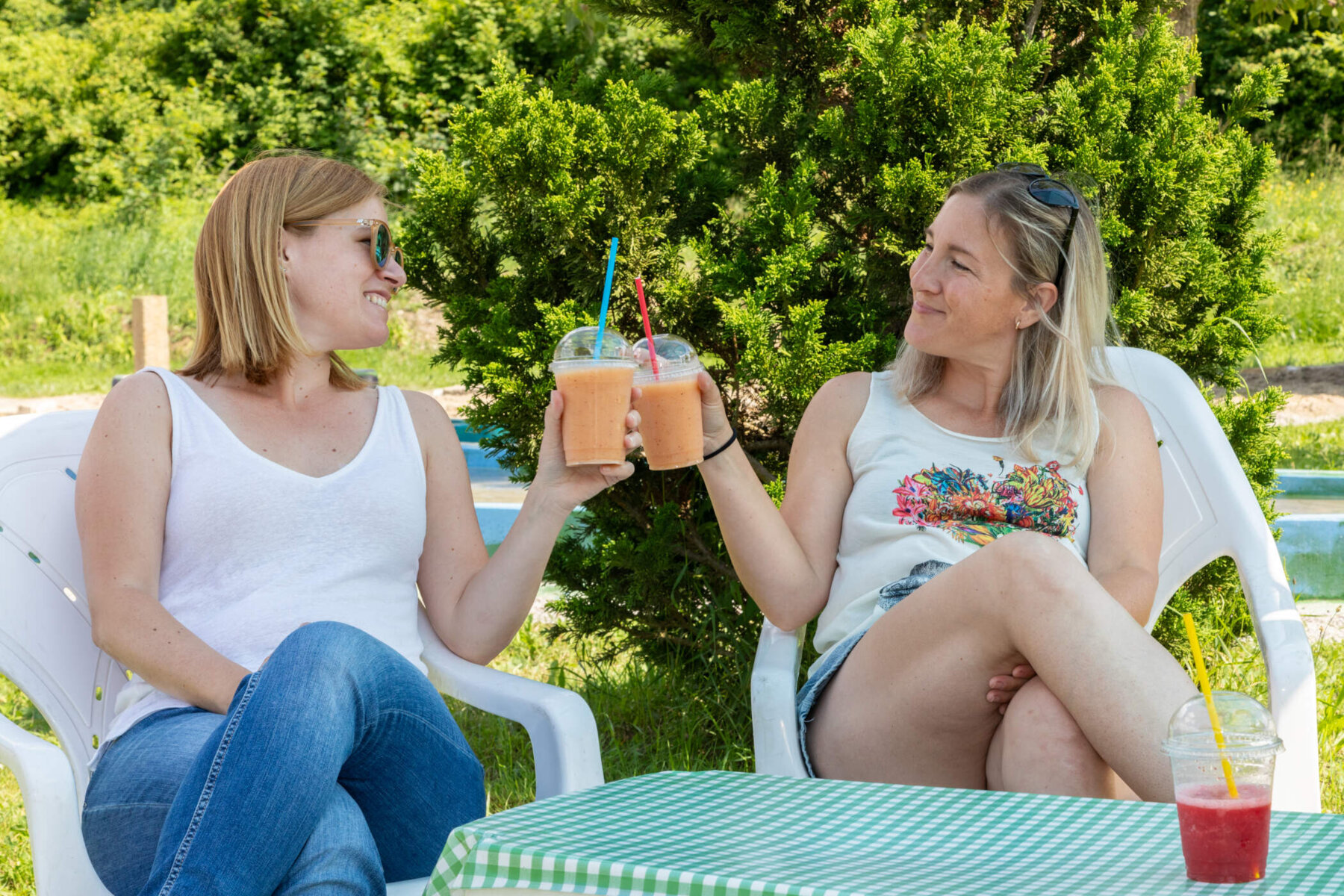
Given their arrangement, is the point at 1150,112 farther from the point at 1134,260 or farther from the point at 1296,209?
the point at 1296,209

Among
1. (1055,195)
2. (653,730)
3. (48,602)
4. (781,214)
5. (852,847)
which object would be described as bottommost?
(653,730)

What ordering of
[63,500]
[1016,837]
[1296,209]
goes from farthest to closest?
[1296,209] < [63,500] < [1016,837]

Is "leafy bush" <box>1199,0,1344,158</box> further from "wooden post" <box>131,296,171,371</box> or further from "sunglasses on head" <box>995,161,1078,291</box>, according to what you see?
"sunglasses on head" <box>995,161,1078,291</box>

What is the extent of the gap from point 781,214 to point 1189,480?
106cm

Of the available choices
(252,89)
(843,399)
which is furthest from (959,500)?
(252,89)

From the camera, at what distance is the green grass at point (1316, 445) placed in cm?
723

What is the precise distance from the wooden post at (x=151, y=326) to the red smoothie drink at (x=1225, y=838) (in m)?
7.46

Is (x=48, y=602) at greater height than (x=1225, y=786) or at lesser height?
lesser

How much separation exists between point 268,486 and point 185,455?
0.14 meters

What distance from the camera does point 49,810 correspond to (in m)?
1.84

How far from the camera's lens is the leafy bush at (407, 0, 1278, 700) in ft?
9.94

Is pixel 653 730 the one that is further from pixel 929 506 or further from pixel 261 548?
pixel 261 548

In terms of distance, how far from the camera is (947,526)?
2.47 metres

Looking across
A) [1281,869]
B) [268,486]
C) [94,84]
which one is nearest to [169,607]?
[268,486]
